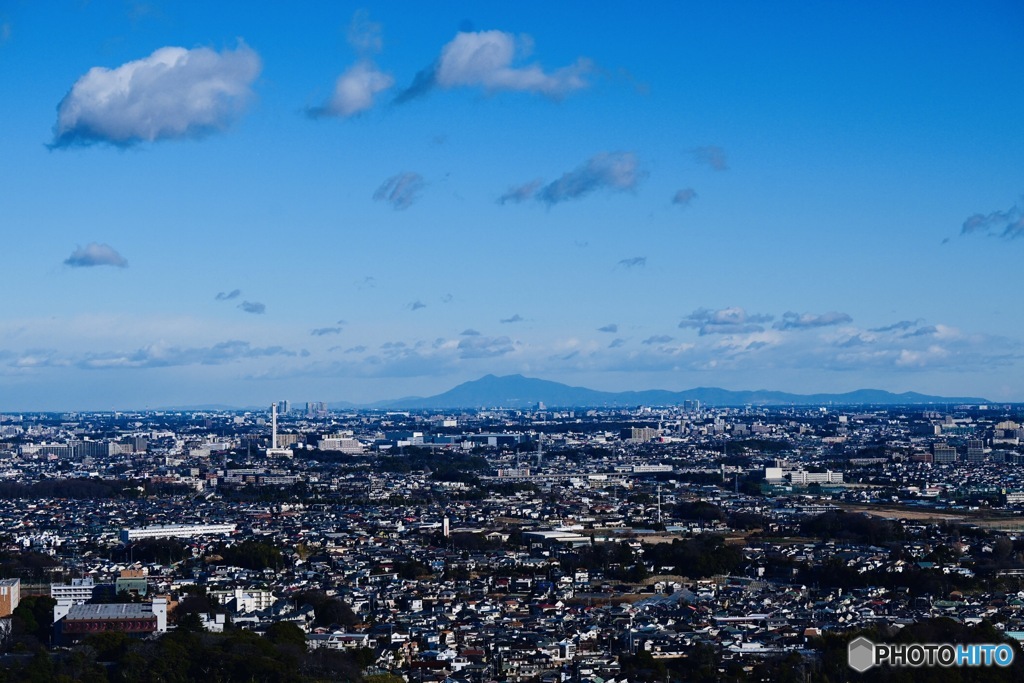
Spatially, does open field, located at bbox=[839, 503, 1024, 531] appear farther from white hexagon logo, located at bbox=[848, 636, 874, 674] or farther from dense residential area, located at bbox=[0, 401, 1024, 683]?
white hexagon logo, located at bbox=[848, 636, 874, 674]

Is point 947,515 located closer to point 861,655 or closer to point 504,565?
point 504,565

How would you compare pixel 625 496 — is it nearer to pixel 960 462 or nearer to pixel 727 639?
pixel 960 462

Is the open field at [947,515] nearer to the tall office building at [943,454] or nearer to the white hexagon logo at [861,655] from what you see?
the tall office building at [943,454]

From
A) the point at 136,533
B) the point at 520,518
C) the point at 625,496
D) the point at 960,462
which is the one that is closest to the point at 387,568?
the point at 136,533

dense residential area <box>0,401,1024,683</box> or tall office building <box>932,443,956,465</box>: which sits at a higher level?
tall office building <box>932,443,956,465</box>

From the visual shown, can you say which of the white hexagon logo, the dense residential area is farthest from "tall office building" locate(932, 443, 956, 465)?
the white hexagon logo

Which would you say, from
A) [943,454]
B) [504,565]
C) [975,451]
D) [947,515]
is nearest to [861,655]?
[504,565]
